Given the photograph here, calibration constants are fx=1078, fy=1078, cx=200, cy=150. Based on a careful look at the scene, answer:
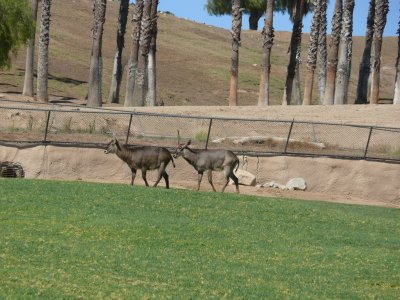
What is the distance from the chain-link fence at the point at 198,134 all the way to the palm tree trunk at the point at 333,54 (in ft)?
31.4

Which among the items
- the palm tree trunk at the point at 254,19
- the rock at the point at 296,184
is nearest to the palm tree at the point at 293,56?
the rock at the point at 296,184

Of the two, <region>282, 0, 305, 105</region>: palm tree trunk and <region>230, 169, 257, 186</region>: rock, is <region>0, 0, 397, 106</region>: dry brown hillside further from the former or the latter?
<region>230, 169, 257, 186</region>: rock

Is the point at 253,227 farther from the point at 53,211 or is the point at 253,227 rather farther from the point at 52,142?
the point at 52,142

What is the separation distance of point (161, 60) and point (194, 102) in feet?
54.5

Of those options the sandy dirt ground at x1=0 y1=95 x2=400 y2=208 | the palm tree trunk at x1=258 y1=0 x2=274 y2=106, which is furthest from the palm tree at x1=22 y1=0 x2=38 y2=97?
the sandy dirt ground at x1=0 y1=95 x2=400 y2=208

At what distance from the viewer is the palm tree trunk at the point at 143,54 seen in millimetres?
49844

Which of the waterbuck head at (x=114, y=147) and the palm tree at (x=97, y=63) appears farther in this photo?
the palm tree at (x=97, y=63)

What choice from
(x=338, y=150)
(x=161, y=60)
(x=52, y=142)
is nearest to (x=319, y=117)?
(x=338, y=150)

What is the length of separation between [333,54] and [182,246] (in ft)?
111

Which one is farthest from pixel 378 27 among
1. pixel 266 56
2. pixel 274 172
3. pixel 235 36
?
pixel 274 172

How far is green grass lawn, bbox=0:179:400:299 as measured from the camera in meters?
14.7

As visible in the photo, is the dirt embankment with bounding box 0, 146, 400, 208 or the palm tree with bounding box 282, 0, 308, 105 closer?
the dirt embankment with bounding box 0, 146, 400, 208

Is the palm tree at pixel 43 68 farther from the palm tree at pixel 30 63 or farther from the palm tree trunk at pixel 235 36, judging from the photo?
the palm tree trunk at pixel 235 36

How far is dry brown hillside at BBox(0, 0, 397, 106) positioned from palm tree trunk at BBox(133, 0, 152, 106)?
9.66 m
